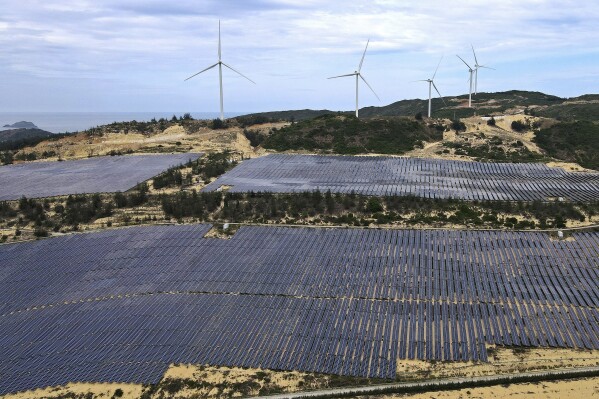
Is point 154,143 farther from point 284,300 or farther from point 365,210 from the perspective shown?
point 284,300

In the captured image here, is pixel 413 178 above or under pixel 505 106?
under

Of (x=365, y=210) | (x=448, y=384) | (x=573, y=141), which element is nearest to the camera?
(x=448, y=384)

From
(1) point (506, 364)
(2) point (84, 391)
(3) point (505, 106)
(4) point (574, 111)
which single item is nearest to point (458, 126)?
(4) point (574, 111)

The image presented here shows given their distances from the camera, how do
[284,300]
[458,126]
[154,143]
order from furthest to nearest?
[458,126], [154,143], [284,300]

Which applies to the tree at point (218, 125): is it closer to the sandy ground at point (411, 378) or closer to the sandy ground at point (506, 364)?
the sandy ground at point (411, 378)

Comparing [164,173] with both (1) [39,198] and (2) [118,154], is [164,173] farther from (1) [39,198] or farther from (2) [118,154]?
(2) [118,154]

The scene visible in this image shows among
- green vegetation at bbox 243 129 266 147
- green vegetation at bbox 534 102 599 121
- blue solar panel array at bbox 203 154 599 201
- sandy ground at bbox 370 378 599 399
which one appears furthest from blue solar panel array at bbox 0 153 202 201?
green vegetation at bbox 534 102 599 121
